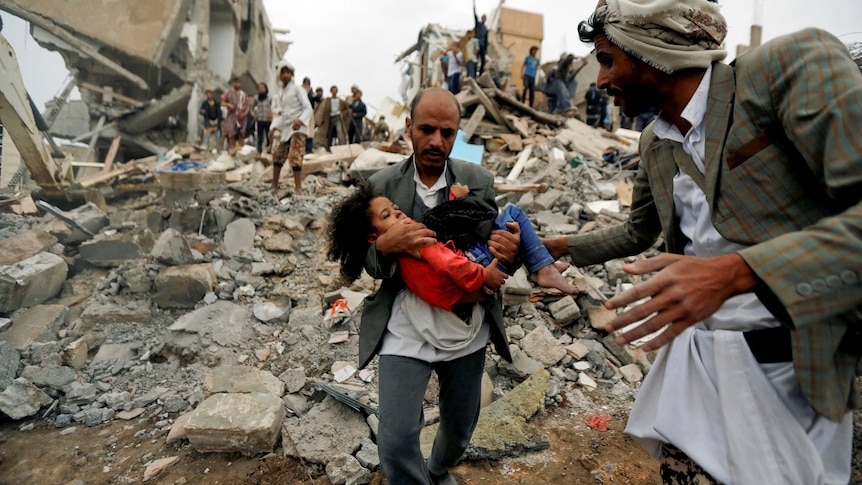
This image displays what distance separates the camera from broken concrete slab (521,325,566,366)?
3.96 metres

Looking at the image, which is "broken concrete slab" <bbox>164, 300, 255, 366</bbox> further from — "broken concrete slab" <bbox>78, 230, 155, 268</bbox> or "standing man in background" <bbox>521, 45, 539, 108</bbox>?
"standing man in background" <bbox>521, 45, 539, 108</bbox>

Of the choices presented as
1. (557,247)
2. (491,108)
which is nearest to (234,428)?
(557,247)

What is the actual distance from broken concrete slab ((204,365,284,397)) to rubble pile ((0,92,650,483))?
0.05 ft

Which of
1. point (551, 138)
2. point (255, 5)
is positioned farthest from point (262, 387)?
point (255, 5)

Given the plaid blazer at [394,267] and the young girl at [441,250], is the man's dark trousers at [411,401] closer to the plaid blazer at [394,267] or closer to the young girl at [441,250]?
the plaid blazer at [394,267]

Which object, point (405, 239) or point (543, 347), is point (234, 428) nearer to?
point (405, 239)

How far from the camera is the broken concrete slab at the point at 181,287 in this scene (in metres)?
4.79

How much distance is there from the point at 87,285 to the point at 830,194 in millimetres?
6920

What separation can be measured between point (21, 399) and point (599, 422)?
4523mm

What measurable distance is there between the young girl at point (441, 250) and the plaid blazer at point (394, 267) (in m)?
0.08

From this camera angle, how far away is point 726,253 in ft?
3.93

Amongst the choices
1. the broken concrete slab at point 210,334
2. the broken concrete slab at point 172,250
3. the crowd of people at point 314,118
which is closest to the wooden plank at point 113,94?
the crowd of people at point 314,118

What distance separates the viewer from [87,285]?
5418 mm

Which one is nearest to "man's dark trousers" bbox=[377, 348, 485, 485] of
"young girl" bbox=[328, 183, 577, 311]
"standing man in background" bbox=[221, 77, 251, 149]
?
"young girl" bbox=[328, 183, 577, 311]
